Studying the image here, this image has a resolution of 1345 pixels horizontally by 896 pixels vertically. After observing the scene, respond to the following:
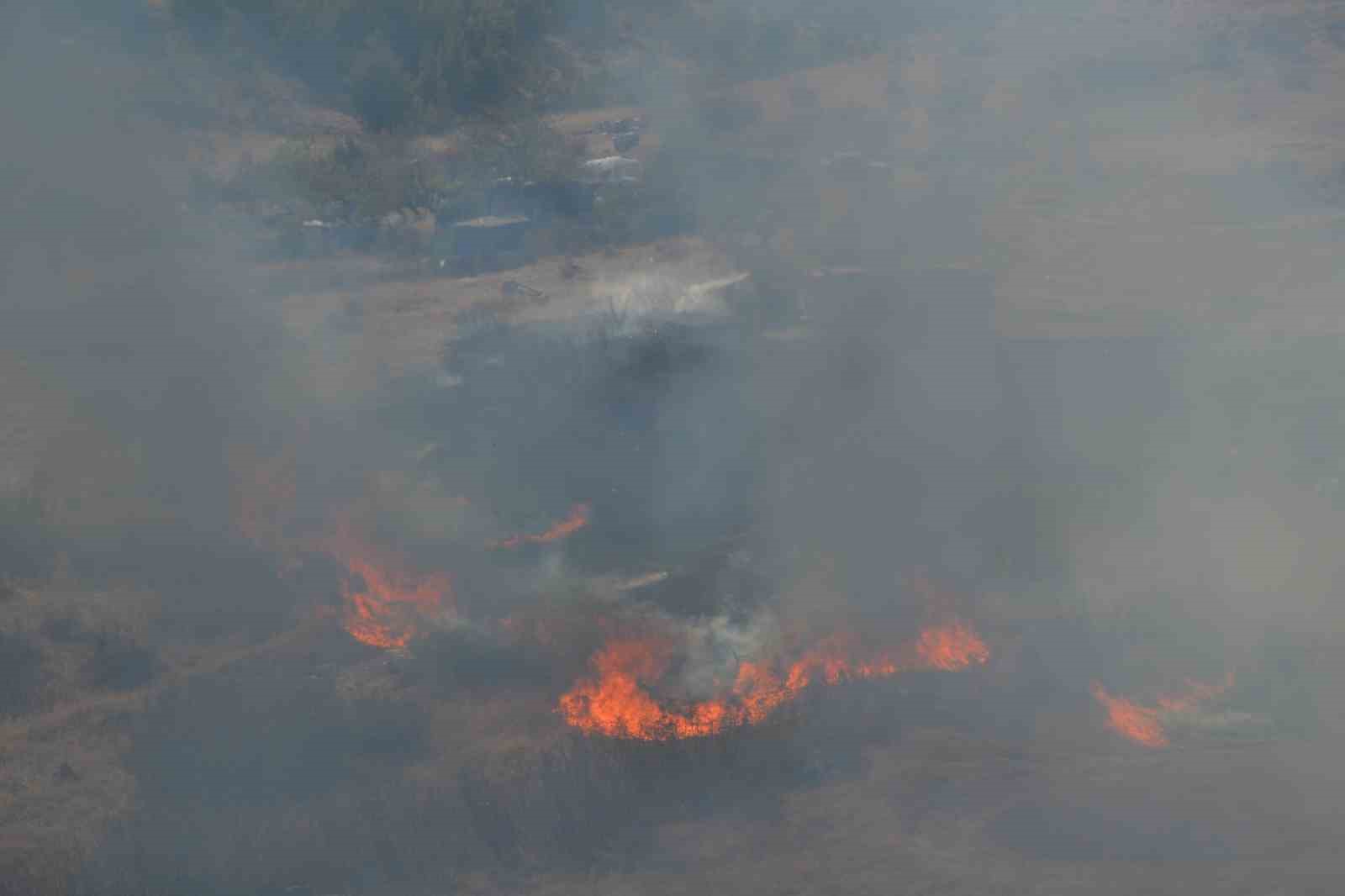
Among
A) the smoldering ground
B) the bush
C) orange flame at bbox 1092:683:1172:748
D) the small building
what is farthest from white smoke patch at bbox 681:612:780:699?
the small building

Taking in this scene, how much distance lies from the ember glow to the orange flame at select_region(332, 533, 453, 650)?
217cm

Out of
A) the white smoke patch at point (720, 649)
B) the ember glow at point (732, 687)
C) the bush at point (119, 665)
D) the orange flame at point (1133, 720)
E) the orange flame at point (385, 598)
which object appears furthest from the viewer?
the orange flame at point (385, 598)

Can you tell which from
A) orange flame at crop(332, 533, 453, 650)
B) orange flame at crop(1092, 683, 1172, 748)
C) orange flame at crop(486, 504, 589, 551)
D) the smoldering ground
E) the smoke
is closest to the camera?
the smoldering ground

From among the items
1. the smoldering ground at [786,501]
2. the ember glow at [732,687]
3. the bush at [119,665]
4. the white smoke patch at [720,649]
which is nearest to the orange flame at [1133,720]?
the smoldering ground at [786,501]

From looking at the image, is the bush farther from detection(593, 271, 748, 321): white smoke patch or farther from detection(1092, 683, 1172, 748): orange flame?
detection(1092, 683, 1172, 748): orange flame

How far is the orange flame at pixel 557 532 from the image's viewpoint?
13695 millimetres

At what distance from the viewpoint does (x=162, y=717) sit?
38.2 ft

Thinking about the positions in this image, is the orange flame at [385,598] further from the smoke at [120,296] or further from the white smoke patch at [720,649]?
the white smoke patch at [720,649]

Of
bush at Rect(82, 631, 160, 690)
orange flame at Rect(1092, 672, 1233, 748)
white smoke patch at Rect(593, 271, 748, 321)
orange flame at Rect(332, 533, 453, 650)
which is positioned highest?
white smoke patch at Rect(593, 271, 748, 321)

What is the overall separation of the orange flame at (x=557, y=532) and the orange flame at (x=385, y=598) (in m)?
0.88

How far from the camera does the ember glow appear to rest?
11.5 meters

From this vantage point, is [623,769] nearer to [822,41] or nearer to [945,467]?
[945,467]

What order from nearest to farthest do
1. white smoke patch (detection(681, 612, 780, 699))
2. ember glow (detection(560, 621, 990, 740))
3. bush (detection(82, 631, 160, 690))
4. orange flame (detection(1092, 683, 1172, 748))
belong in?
orange flame (detection(1092, 683, 1172, 748)) < ember glow (detection(560, 621, 990, 740)) < white smoke patch (detection(681, 612, 780, 699)) < bush (detection(82, 631, 160, 690))

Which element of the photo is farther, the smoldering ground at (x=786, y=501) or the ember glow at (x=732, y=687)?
the ember glow at (x=732, y=687)
